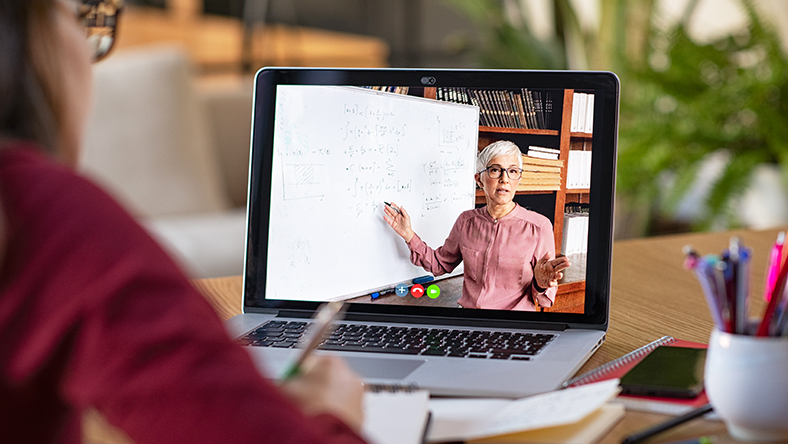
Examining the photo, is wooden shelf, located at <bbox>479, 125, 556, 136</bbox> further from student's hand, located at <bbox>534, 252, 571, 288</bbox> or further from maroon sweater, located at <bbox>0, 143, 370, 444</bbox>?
maroon sweater, located at <bbox>0, 143, 370, 444</bbox>

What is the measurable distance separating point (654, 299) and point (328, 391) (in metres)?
0.61

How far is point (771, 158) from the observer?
1855 mm

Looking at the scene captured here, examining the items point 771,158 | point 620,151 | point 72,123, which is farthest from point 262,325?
point 771,158

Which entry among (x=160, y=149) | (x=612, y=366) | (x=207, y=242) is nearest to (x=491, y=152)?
(x=612, y=366)

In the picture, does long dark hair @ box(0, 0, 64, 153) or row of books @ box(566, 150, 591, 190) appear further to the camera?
row of books @ box(566, 150, 591, 190)

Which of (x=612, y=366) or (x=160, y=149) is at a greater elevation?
(x=160, y=149)

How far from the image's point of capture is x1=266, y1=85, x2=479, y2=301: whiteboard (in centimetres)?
80

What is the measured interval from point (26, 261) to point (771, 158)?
1.91 m

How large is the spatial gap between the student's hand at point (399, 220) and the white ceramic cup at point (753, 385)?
363 mm

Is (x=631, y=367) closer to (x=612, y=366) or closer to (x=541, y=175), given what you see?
(x=612, y=366)

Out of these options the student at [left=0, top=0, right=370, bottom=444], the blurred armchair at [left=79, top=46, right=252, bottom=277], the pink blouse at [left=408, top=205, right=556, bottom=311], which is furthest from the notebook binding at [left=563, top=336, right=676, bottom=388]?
the blurred armchair at [left=79, top=46, right=252, bottom=277]

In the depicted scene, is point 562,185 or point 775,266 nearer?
point 775,266

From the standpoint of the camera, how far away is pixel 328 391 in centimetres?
45

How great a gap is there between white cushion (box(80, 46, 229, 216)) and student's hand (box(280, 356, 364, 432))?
6.24ft
